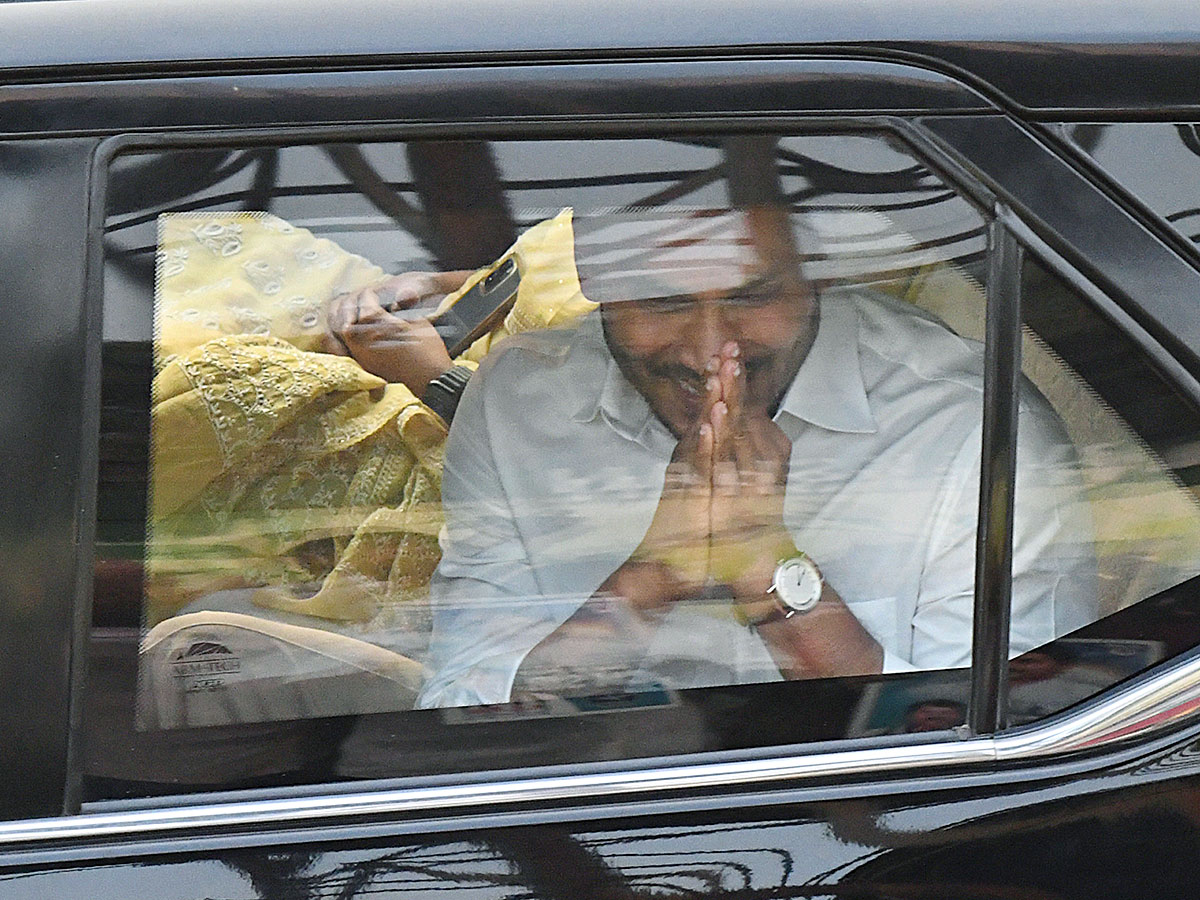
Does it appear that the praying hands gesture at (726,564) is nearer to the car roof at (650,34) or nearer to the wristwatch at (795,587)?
the wristwatch at (795,587)

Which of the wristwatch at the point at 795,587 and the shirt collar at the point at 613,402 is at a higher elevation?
the shirt collar at the point at 613,402

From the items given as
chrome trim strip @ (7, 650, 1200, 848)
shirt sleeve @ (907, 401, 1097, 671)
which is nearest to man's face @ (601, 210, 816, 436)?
shirt sleeve @ (907, 401, 1097, 671)

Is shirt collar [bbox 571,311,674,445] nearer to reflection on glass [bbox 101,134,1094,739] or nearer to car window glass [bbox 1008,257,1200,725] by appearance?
reflection on glass [bbox 101,134,1094,739]

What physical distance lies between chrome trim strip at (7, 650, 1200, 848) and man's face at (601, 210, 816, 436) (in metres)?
0.38

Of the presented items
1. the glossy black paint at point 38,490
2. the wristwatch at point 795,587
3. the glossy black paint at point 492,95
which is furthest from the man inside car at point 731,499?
the glossy black paint at point 38,490

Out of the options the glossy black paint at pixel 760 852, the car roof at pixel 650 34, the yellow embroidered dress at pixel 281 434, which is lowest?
the glossy black paint at pixel 760 852

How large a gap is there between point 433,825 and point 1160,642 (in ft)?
2.48

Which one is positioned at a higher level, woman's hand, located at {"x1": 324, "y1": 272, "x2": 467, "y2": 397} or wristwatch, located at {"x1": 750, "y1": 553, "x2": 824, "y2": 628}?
woman's hand, located at {"x1": 324, "y1": 272, "x2": 467, "y2": 397}

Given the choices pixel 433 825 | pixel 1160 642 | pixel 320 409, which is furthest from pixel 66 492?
pixel 1160 642

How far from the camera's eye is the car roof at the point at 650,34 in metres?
1.27

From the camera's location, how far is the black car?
4.03 feet

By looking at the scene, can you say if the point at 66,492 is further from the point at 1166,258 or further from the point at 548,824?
the point at 1166,258

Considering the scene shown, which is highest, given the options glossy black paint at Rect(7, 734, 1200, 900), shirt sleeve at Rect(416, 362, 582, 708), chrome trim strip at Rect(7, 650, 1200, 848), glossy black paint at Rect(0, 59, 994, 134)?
glossy black paint at Rect(0, 59, 994, 134)

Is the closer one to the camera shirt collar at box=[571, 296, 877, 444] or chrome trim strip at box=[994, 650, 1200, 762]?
chrome trim strip at box=[994, 650, 1200, 762]
